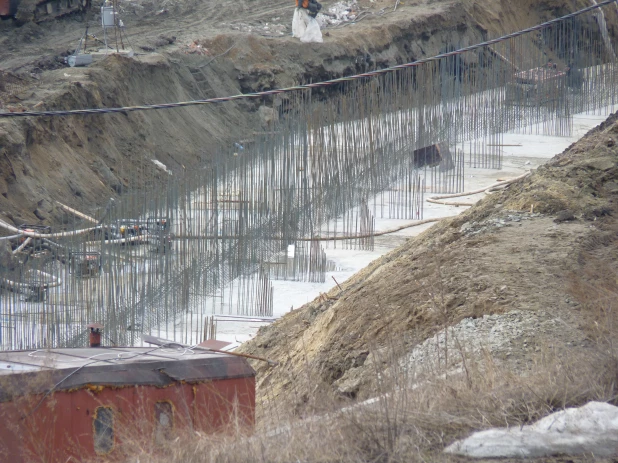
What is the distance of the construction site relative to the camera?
429 centimetres

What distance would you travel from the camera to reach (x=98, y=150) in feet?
50.3

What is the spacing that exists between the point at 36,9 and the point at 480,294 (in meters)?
17.3

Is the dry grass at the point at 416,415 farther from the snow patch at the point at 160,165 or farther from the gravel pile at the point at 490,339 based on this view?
the snow patch at the point at 160,165

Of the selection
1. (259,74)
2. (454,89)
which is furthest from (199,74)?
(454,89)

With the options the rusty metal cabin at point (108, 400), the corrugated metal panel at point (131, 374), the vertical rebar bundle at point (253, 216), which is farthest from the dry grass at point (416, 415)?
the vertical rebar bundle at point (253, 216)

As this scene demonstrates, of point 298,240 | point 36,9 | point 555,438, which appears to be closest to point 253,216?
point 298,240

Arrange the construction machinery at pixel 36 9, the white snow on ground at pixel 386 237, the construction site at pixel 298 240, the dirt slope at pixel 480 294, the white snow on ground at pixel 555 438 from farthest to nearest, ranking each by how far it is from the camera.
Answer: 1. the construction machinery at pixel 36 9
2. the white snow on ground at pixel 386 237
3. the dirt slope at pixel 480 294
4. the construction site at pixel 298 240
5. the white snow on ground at pixel 555 438

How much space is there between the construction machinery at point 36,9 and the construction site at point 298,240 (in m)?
0.05

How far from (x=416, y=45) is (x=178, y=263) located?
1618cm

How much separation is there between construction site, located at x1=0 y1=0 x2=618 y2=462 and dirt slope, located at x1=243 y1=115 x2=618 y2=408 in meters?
0.03

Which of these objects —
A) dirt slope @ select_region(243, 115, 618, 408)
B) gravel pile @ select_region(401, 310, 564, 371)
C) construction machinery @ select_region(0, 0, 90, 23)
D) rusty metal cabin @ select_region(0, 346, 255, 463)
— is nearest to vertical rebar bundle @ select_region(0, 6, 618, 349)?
dirt slope @ select_region(243, 115, 618, 408)

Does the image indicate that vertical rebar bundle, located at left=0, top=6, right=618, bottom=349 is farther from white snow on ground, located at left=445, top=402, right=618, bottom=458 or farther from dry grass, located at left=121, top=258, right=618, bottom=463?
white snow on ground, located at left=445, top=402, right=618, bottom=458

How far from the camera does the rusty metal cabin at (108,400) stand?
4.29m

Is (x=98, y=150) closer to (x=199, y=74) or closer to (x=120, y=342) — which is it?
(x=199, y=74)
